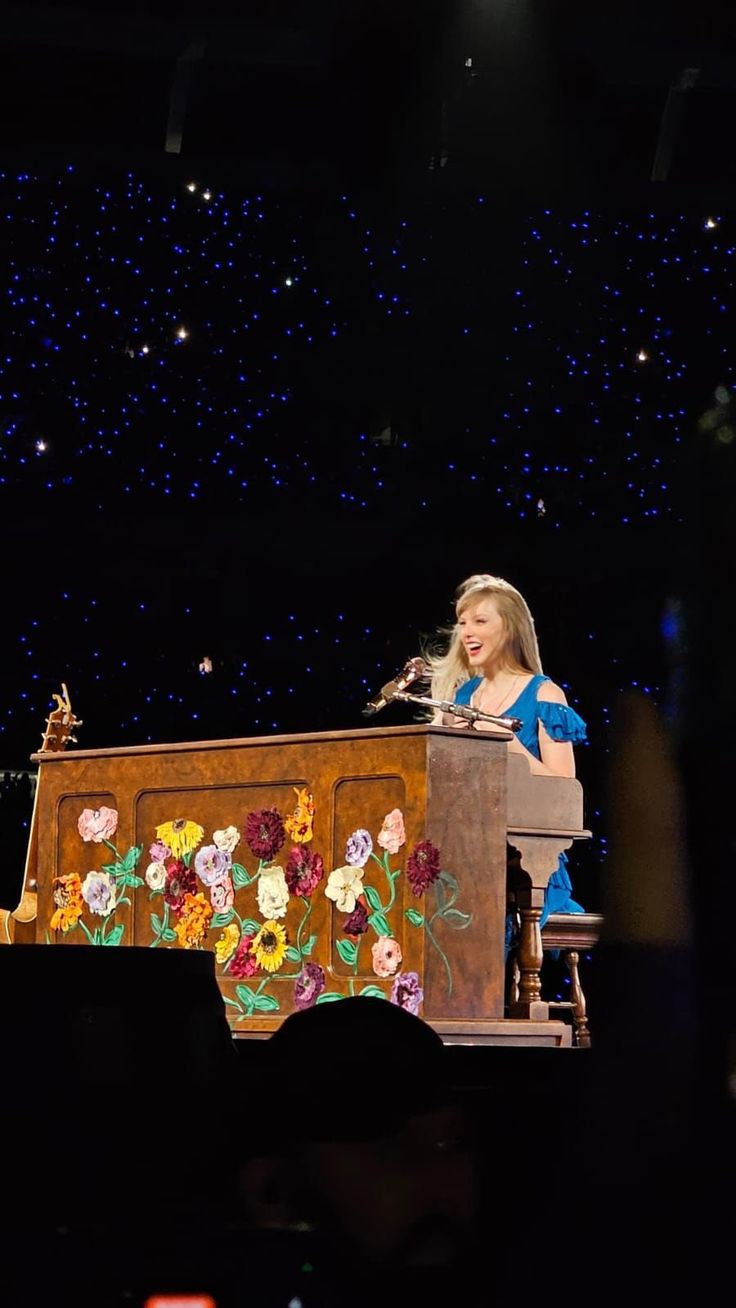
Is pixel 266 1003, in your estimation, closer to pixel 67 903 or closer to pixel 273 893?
pixel 273 893

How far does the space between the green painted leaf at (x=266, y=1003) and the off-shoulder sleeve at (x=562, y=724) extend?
1457mm

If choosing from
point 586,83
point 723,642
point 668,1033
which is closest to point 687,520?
point 723,642

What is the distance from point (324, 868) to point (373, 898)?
0.13m

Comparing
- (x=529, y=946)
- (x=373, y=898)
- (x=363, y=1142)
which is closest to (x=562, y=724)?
(x=529, y=946)

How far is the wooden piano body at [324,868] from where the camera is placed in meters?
3.21

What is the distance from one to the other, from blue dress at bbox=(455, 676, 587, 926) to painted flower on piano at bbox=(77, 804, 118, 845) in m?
1.17

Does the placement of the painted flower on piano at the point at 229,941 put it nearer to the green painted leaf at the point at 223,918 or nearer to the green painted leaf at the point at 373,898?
the green painted leaf at the point at 223,918

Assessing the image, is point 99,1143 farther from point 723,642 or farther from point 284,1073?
point 723,642

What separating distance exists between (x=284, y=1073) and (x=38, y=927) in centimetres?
347

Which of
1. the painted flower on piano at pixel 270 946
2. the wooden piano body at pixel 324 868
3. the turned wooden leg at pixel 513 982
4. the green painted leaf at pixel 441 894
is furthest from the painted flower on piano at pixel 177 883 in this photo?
the turned wooden leg at pixel 513 982

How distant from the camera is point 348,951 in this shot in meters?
3.23

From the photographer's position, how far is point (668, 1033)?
1.51 feet

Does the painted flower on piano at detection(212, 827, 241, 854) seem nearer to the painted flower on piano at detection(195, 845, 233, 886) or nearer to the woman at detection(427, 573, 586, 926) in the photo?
the painted flower on piano at detection(195, 845, 233, 886)

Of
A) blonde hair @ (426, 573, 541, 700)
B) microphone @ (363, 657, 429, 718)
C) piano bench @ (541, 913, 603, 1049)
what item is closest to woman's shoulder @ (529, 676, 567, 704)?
blonde hair @ (426, 573, 541, 700)
